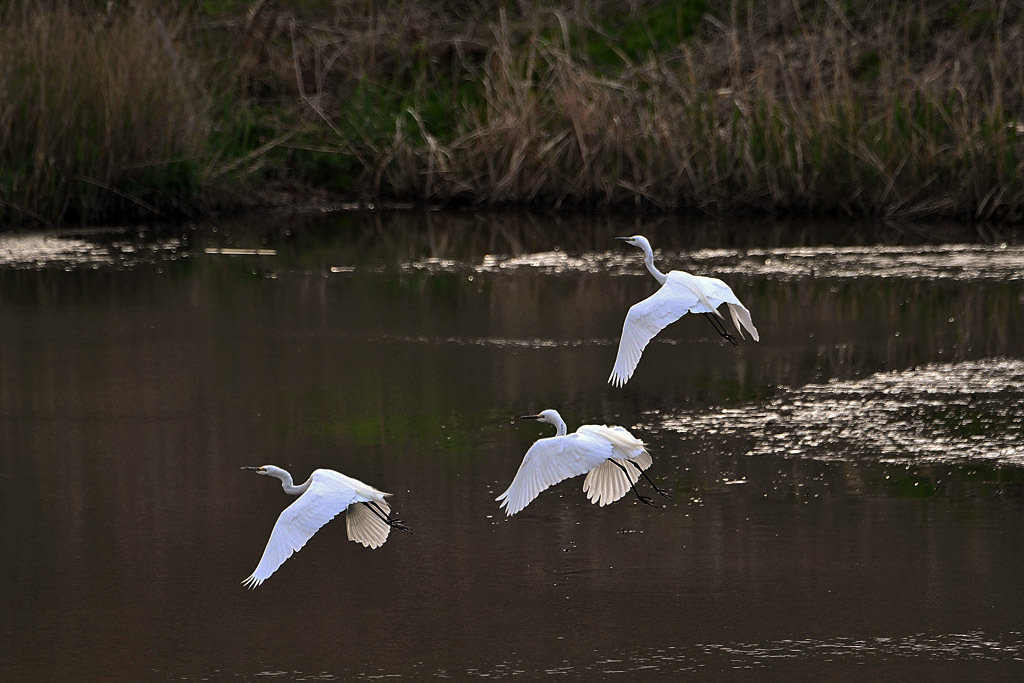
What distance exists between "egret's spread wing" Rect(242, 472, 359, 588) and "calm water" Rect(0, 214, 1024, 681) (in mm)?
573

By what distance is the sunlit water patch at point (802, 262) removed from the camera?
1083 centimetres

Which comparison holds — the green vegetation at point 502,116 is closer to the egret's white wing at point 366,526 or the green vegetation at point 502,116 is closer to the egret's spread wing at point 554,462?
the egret's white wing at point 366,526

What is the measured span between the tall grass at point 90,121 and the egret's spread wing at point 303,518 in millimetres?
7706

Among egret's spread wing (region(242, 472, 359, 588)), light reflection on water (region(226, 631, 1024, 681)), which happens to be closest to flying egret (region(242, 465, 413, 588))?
egret's spread wing (region(242, 472, 359, 588))

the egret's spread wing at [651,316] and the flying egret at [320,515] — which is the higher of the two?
the egret's spread wing at [651,316]

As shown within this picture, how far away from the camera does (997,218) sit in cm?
1251

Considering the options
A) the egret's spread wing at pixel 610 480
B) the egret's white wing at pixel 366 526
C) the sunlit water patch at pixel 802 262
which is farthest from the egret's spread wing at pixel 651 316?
the sunlit water patch at pixel 802 262

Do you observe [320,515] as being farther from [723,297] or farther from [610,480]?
[723,297]

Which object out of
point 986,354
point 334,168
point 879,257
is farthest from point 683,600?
point 334,168

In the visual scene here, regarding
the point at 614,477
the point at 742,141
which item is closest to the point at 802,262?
the point at 742,141

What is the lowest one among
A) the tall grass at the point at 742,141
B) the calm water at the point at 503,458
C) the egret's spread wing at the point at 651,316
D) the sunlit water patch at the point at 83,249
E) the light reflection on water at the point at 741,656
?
the light reflection on water at the point at 741,656

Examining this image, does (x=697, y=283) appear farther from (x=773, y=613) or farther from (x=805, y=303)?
(x=805, y=303)

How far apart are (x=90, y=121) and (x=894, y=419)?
6.90 metres

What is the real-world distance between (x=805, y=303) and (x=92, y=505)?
16.5 feet
